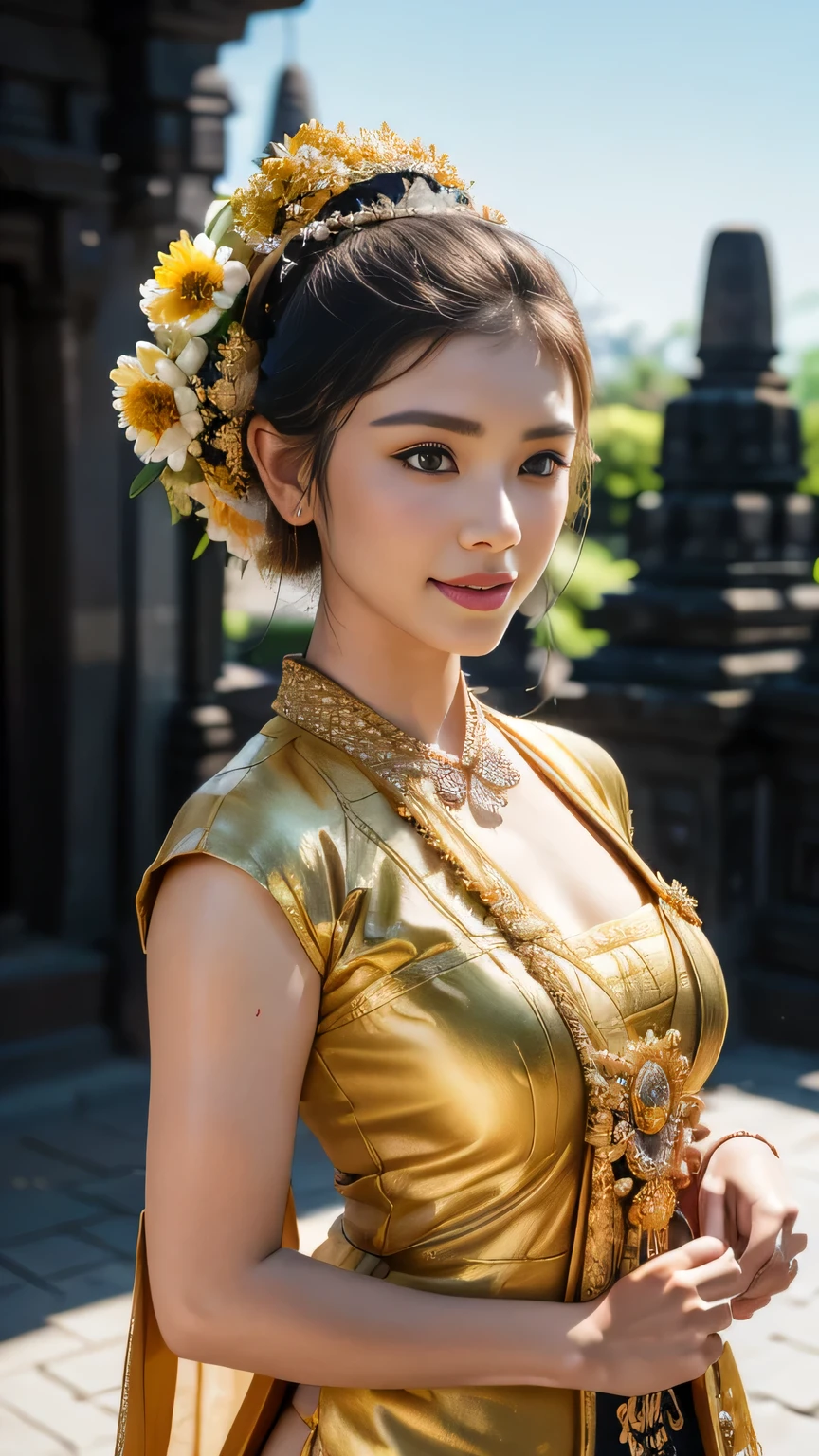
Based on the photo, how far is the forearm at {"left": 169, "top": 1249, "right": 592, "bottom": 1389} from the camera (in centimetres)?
134

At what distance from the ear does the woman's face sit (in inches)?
3.1

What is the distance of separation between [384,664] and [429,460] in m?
0.27

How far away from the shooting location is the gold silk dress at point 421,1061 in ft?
4.57

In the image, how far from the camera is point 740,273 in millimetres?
6789

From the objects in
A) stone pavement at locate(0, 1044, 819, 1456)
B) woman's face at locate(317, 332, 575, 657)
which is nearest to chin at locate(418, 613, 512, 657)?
woman's face at locate(317, 332, 575, 657)

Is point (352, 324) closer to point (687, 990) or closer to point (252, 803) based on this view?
point (252, 803)

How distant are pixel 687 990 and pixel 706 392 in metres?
5.59

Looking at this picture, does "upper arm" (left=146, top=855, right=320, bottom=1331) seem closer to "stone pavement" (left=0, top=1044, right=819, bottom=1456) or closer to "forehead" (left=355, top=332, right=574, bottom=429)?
"forehead" (left=355, top=332, right=574, bottom=429)

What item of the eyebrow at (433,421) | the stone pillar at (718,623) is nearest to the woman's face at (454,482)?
the eyebrow at (433,421)

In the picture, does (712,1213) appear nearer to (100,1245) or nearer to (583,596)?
(100,1245)

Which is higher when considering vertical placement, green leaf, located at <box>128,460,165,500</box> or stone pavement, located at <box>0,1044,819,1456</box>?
green leaf, located at <box>128,460,165,500</box>

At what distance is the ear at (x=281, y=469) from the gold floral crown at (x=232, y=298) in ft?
0.11

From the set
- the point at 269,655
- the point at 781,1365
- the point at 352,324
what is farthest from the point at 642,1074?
the point at 269,655

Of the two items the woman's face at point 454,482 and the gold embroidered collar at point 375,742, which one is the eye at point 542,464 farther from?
the gold embroidered collar at point 375,742
